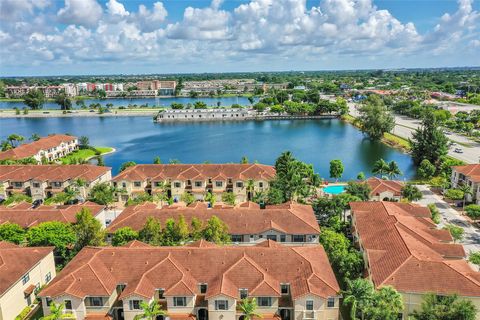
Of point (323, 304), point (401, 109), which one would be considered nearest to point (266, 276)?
point (323, 304)

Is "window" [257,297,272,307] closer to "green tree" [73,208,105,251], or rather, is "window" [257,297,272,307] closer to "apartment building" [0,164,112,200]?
"green tree" [73,208,105,251]

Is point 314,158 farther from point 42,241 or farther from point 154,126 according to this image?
point 154,126

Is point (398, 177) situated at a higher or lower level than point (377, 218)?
lower

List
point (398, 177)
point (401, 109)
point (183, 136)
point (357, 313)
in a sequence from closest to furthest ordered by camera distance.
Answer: point (357, 313)
point (398, 177)
point (183, 136)
point (401, 109)

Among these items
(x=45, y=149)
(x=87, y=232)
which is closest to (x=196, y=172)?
(x=87, y=232)

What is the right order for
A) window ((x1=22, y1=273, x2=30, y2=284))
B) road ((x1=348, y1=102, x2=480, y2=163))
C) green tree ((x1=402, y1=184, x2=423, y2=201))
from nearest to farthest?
→ window ((x1=22, y1=273, x2=30, y2=284)) < green tree ((x1=402, y1=184, x2=423, y2=201)) < road ((x1=348, y1=102, x2=480, y2=163))

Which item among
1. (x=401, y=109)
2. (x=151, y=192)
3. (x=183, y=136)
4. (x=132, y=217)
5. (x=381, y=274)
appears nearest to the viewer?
(x=381, y=274)

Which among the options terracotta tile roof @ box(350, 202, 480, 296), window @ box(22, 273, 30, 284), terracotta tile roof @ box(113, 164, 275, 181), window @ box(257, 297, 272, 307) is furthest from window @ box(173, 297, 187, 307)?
terracotta tile roof @ box(113, 164, 275, 181)

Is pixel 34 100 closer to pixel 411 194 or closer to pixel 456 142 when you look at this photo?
pixel 456 142
